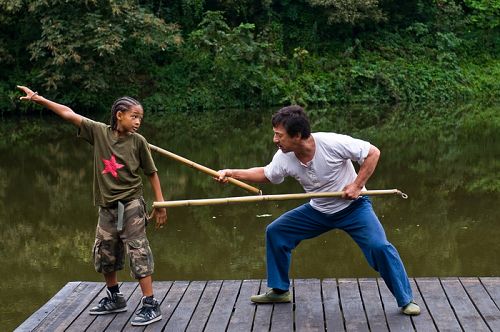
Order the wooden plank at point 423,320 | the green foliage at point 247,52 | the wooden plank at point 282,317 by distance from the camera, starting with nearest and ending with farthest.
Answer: the wooden plank at point 423,320, the wooden plank at point 282,317, the green foliage at point 247,52

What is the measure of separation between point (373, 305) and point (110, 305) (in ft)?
5.21

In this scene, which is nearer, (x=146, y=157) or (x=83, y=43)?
(x=146, y=157)

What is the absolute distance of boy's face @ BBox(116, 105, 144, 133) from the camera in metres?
4.46

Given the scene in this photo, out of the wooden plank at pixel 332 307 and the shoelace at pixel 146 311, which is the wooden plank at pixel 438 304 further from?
the shoelace at pixel 146 311

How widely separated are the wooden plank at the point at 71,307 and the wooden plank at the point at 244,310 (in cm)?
97

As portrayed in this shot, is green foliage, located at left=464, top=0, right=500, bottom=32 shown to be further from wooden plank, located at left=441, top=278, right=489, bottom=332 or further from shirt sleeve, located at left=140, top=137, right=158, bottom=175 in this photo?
shirt sleeve, located at left=140, top=137, right=158, bottom=175

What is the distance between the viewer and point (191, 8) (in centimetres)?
2512

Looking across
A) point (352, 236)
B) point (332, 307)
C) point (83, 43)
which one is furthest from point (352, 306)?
point (83, 43)

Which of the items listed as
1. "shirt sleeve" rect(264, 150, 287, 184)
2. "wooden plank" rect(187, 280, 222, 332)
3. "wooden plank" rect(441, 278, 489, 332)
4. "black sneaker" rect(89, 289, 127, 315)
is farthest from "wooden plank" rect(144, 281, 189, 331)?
"wooden plank" rect(441, 278, 489, 332)

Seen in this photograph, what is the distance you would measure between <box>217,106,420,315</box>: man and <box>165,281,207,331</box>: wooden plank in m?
0.44

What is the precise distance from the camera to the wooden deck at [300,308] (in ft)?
14.4

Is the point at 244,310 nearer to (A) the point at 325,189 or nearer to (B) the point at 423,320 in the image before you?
(A) the point at 325,189

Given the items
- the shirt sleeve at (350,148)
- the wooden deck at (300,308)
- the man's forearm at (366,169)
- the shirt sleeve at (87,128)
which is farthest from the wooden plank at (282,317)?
the shirt sleeve at (87,128)

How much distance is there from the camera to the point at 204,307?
4773 millimetres
